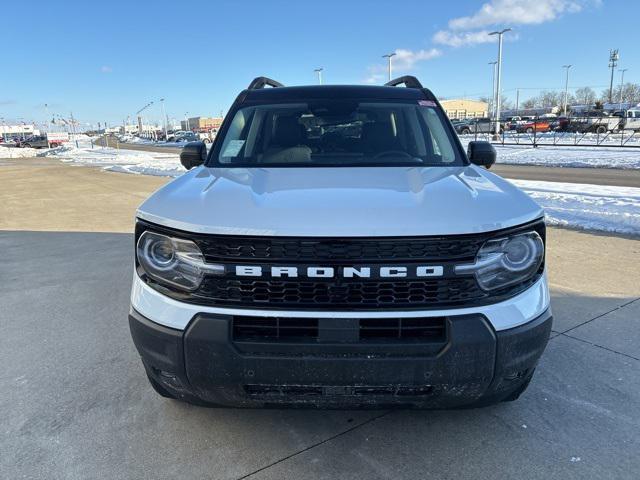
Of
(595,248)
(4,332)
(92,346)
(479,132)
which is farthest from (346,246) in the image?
(479,132)

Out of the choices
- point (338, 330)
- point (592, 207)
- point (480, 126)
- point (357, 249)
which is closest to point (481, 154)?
point (357, 249)

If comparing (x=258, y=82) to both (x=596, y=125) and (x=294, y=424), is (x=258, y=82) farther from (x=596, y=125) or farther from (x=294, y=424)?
(x=596, y=125)

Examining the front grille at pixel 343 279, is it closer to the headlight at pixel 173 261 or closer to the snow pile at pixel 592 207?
the headlight at pixel 173 261

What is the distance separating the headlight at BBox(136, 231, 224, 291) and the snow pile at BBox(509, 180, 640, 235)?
22.7 ft

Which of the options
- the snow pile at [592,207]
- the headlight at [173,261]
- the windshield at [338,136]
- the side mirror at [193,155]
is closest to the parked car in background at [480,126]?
the snow pile at [592,207]

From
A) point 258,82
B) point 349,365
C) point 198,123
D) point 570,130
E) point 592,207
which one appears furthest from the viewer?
point 198,123

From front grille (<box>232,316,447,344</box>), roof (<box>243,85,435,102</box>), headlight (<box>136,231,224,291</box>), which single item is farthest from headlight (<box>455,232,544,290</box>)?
roof (<box>243,85,435,102</box>)

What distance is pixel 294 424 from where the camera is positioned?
276 cm

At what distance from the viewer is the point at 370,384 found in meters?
2.13

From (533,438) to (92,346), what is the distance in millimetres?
3083

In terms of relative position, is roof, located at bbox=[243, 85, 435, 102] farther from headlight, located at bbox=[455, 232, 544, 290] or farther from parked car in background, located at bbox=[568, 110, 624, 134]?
parked car in background, located at bbox=[568, 110, 624, 134]

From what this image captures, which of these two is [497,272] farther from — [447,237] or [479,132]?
[479,132]

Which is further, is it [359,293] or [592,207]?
[592,207]

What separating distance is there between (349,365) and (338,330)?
15 cm
